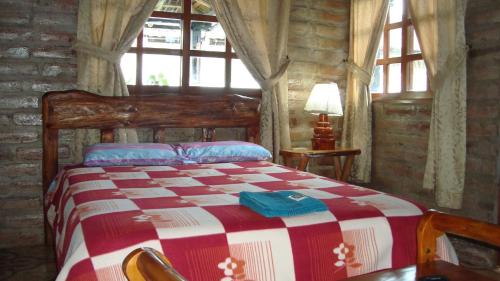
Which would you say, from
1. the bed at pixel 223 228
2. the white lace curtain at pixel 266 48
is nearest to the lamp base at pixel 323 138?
the white lace curtain at pixel 266 48

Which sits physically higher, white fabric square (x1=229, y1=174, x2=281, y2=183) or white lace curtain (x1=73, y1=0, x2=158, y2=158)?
white lace curtain (x1=73, y1=0, x2=158, y2=158)

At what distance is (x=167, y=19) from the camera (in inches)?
161

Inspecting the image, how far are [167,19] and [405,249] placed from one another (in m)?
2.95

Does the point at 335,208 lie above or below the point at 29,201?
above

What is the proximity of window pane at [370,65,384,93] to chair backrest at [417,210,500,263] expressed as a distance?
305cm

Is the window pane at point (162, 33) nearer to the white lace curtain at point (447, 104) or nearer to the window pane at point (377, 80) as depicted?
the window pane at point (377, 80)

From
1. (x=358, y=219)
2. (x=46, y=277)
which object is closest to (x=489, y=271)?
(x=358, y=219)

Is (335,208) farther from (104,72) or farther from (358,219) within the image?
(104,72)

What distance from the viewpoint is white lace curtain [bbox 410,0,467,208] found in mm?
3459

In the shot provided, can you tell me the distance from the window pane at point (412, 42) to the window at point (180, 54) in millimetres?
1566

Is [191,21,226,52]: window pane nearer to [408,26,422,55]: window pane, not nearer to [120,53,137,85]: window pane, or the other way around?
[120,53,137,85]: window pane

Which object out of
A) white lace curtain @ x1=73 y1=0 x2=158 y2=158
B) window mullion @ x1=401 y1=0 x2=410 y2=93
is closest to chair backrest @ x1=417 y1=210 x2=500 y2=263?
white lace curtain @ x1=73 y1=0 x2=158 y2=158

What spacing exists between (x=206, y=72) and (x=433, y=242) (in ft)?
9.60

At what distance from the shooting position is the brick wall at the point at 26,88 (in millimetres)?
3561
